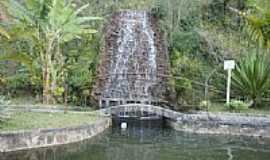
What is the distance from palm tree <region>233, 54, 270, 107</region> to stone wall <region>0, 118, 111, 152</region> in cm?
561

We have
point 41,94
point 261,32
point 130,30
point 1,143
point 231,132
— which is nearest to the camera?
point 261,32

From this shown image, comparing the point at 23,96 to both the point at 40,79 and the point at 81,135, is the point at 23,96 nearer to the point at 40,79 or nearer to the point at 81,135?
the point at 40,79

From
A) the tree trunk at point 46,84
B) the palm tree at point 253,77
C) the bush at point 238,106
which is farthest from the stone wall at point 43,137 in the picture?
the palm tree at point 253,77

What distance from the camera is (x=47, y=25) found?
16234 mm

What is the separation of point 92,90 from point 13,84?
3.11 meters

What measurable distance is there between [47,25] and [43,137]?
4901mm

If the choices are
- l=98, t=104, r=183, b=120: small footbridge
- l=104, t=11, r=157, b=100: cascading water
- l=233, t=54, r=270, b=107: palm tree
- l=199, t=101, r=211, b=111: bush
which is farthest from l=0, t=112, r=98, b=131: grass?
l=233, t=54, r=270, b=107: palm tree

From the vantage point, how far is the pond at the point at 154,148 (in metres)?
11.9

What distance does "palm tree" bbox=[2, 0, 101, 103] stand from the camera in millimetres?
15898

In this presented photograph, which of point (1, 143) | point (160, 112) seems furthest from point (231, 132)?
point (1, 143)

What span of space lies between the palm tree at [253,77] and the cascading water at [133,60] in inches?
121

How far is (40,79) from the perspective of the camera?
59.0 ft

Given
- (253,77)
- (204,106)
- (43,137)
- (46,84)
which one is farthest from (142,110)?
(43,137)

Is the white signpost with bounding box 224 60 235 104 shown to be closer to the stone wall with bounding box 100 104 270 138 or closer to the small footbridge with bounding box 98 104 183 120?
the stone wall with bounding box 100 104 270 138
